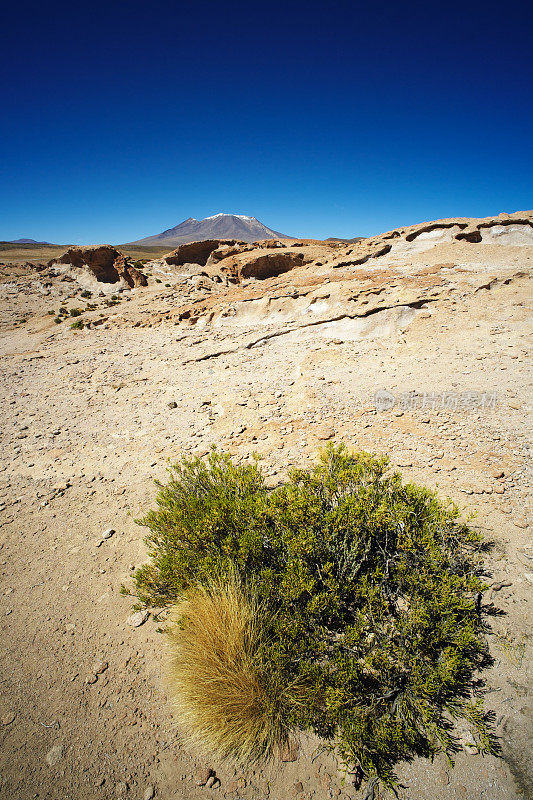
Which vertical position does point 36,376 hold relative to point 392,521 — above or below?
below

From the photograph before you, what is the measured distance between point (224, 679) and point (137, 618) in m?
1.33

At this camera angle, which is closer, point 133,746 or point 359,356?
point 133,746

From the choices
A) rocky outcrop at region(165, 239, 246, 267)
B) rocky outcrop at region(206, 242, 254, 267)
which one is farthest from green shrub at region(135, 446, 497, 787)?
rocky outcrop at region(165, 239, 246, 267)

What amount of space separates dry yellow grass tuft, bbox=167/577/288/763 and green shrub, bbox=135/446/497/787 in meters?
0.05

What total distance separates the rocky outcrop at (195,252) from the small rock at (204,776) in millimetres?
22758

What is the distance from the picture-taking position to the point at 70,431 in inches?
277

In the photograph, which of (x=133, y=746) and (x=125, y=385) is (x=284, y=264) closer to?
(x=125, y=385)

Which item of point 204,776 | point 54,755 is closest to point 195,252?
point 54,755

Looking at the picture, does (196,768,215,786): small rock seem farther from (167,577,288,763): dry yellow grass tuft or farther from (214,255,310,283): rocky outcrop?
(214,255,310,283): rocky outcrop

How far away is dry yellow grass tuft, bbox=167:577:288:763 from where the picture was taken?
244 cm

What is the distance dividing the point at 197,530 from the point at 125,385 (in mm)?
Answer: 6998

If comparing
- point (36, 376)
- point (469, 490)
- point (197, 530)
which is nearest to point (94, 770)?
→ point (197, 530)

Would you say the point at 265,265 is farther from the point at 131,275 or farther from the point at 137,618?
the point at 137,618

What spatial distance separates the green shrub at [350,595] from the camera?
7.77 ft
